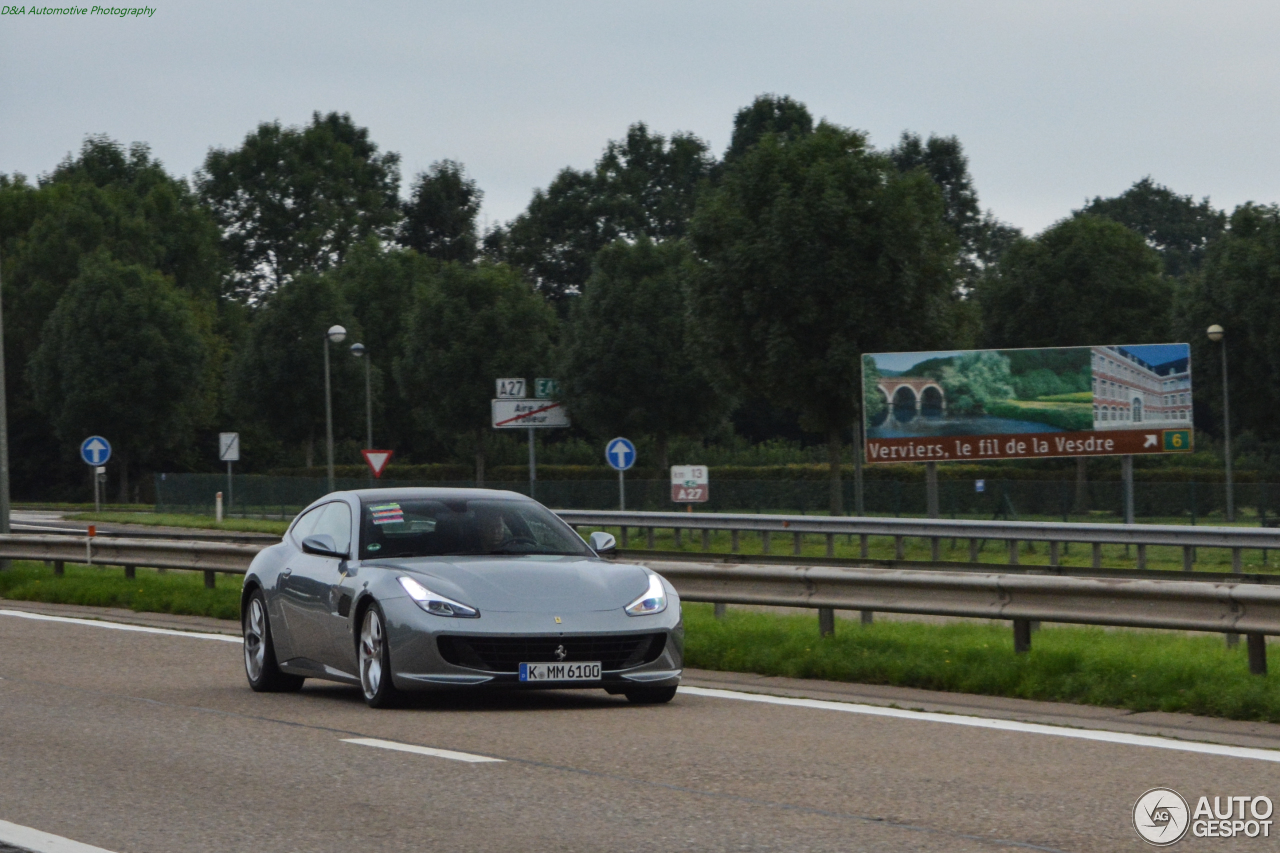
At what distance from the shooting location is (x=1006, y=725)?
964 cm

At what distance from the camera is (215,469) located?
90.1 metres

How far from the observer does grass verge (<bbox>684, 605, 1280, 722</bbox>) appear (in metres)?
10.3

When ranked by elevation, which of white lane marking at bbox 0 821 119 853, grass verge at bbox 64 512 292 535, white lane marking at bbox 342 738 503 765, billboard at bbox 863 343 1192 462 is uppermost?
billboard at bbox 863 343 1192 462

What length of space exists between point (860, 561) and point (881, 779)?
21.8m

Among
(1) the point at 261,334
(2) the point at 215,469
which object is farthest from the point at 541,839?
(2) the point at 215,469

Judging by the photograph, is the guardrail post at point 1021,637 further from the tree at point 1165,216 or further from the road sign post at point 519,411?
the tree at point 1165,216

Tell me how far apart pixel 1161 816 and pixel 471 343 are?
196 ft

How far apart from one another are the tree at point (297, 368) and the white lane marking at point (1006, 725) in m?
63.6

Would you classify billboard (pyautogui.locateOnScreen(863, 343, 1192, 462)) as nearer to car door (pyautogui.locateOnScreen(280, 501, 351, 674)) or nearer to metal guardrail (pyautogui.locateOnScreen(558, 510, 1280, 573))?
metal guardrail (pyautogui.locateOnScreen(558, 510, 1280, 573))

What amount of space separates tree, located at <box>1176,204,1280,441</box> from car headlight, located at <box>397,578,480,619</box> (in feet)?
154

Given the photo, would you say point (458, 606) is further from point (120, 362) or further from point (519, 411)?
point (120, 362)

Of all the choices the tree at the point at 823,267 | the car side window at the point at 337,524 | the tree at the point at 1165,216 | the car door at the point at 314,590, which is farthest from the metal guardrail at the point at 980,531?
the tree at the point at 1165,216

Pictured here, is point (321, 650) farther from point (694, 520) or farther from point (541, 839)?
point (694, 520)

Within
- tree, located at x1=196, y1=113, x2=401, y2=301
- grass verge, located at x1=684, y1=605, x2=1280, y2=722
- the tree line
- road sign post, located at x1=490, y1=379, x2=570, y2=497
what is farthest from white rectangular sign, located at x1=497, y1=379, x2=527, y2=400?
tree, located at x1=196, y1=113, x2=401, y2=301
